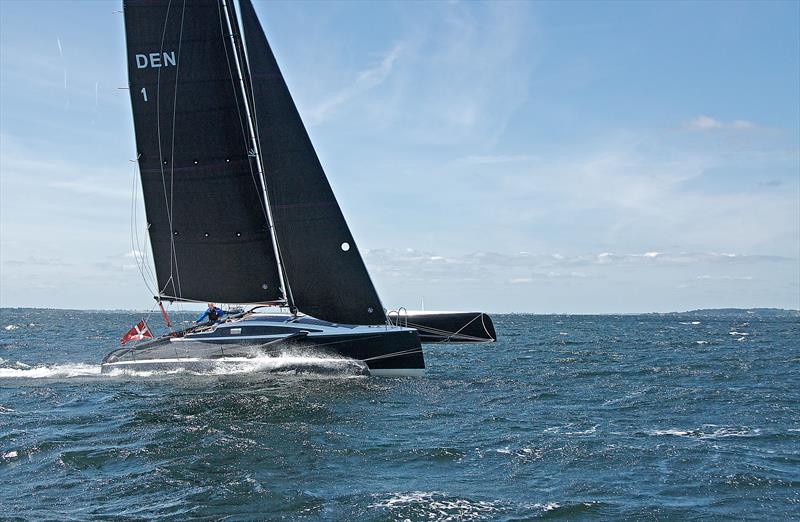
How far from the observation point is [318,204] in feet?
66.9

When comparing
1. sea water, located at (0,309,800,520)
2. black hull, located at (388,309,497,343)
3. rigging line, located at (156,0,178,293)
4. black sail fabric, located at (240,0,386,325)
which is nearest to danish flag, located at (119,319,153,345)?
sea water, located at (0,309,800,520)

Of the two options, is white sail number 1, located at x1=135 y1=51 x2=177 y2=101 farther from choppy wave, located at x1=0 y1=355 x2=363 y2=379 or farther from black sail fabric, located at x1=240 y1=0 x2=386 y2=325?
choppy wave, located at x1=0 y1=355 x2=363 y2=379

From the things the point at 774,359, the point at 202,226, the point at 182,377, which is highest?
the point at 202,226

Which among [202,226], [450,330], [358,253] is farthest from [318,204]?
[450,330]

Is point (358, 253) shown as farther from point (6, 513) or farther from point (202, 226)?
point (6, 513)

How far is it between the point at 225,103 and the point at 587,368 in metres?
15.7

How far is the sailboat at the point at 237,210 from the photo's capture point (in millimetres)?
20000

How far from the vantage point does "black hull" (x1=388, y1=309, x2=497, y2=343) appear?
22.2 m

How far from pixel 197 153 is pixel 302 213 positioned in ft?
12.7

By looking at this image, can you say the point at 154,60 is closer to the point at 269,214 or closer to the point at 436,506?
the point at 269,214

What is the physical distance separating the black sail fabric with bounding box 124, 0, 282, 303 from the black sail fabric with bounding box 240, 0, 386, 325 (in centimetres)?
75

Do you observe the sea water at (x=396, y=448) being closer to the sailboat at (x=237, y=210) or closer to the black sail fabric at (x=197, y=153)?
the sailboat at (x=237, y=210)

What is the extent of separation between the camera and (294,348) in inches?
763

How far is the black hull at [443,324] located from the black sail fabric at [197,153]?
426 centimetres
